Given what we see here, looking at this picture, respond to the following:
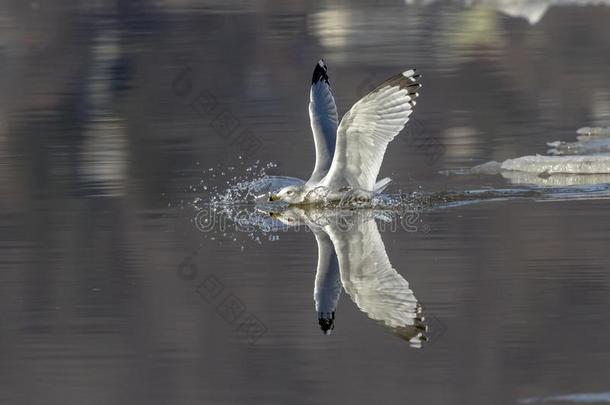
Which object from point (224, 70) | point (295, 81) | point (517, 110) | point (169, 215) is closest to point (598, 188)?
point (169, 215)

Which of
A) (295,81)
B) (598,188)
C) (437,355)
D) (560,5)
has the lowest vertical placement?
(437,355)

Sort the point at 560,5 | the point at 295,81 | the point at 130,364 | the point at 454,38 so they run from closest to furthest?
the point at 130,364
the point at 295,81
the point at 454,38
the point at 560,5

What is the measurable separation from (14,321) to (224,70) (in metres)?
11.6

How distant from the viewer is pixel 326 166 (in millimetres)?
10852

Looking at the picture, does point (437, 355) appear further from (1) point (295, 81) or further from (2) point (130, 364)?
(1) point (295, 81)

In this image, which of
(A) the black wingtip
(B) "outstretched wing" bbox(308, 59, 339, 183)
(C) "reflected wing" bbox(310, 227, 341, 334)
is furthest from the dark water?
→ (A) the black wingtip

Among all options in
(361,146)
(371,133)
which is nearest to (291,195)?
(361,146)

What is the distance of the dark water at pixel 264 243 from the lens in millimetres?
6547

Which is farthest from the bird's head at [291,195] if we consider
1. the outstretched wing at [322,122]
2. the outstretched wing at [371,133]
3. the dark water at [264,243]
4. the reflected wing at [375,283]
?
the reflected wing at [375,283]

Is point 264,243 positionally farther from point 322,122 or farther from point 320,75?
point 320,75

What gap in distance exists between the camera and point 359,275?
27.9 ft

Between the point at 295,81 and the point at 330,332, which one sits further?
the point at 295,81

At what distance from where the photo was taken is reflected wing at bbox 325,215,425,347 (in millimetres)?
7473

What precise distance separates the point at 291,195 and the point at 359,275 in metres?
2.42
